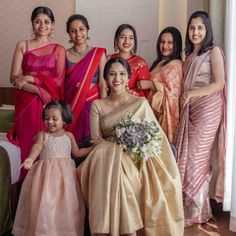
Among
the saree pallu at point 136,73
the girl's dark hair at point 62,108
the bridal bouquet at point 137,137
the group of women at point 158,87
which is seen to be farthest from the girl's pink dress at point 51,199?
the saree pallu at point 136,73

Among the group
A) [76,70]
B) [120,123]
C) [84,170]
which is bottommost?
[84,170]

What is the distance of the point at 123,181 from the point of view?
2232 millimetres

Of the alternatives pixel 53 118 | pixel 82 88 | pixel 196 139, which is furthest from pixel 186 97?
pixel 53 118

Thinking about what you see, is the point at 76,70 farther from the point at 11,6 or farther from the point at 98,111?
the point at 11,6

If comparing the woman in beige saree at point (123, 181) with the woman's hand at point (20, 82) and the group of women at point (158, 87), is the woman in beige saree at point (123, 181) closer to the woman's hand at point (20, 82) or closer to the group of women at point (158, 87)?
the group of women at point (158, 87)

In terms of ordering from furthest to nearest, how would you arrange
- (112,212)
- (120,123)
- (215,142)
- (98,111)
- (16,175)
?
(215,142), (16,175), (98,111), (120,123), (112,212)

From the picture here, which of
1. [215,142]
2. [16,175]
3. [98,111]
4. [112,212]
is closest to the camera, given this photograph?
[112,212]

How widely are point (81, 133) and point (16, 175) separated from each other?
524mm

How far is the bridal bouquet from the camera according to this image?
2.28 meters

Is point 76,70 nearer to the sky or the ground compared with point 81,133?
nearer to the sky

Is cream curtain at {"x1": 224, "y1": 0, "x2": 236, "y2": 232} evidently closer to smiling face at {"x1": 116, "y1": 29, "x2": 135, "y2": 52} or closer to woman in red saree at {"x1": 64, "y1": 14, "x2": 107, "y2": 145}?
smiling face at {"x1": 116, "y1": 29, "x2": 135, "y2": 52}

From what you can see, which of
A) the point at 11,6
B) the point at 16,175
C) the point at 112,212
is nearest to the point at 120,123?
the point at 112,212

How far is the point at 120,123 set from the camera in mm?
2346

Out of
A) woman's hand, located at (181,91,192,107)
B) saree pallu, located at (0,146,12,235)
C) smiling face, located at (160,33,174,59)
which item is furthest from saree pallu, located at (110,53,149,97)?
saree pallu, located at (0,146,12,235)
